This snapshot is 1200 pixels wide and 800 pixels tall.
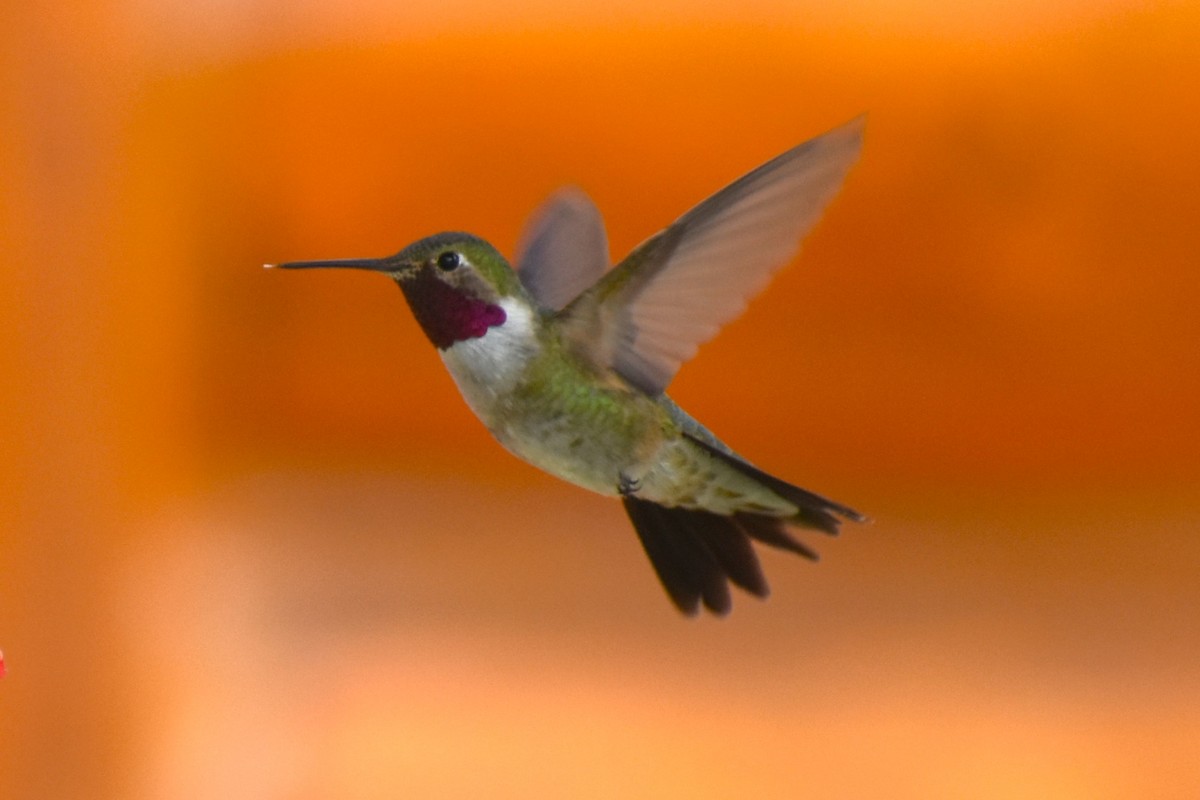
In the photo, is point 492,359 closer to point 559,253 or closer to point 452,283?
point 452,283

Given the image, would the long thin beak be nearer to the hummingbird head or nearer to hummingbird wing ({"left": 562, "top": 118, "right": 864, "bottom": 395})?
the hummingbird head

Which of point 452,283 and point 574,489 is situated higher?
point 574,489

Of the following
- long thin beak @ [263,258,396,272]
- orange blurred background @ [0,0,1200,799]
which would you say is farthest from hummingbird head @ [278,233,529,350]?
orange blurred background @ [0,0,1200,799]

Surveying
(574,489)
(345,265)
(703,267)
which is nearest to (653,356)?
(703,267)

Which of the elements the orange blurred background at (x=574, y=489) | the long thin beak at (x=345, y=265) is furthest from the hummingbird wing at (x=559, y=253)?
the orange blurred background at (x=574, y=489)

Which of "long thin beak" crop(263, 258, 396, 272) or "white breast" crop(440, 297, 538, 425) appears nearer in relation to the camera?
"long thin beak" crop(263, 258, 396, 272)

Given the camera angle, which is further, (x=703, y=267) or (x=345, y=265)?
(x=703, y=267)

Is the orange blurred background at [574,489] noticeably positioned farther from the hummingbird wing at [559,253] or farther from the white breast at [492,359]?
the white breast at [492,359]
